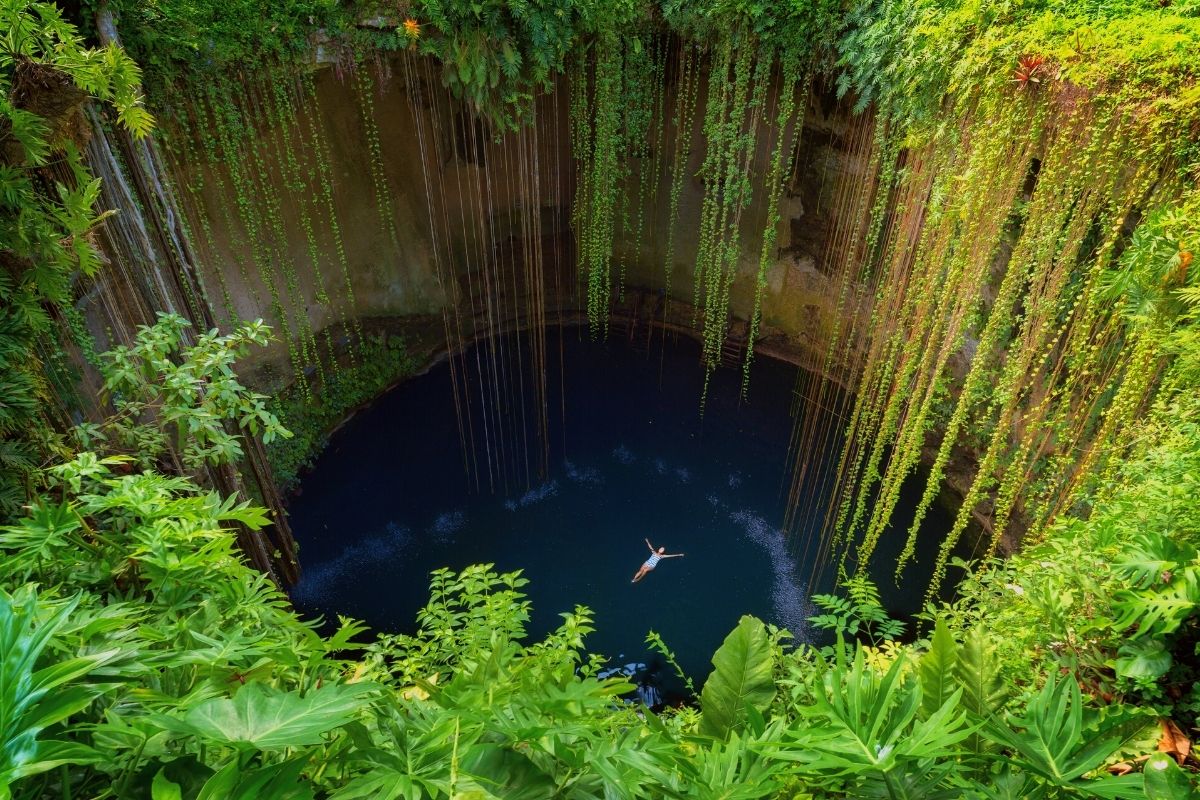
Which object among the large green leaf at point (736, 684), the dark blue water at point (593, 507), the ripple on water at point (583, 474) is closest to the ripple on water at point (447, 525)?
the dark blue water at point (593, 507)

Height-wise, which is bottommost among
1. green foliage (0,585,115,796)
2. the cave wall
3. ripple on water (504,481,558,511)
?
ripple on water (504,481,558,511)

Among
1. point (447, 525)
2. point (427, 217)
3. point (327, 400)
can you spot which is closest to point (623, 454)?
point (447, 525)

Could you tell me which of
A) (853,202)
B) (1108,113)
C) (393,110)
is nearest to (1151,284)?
(1108,113)

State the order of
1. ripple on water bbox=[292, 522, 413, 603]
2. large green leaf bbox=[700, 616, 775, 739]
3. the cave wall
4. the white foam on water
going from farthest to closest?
the cave wall < ripple on water bbox=[292, 522, 413, 603] < the white foam on water < large green leaf bbox=[700, 616, 775, 739]

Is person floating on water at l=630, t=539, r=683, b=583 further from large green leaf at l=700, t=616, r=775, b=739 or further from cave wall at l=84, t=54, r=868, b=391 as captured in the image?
large green leaf at l=700, t=616, r=775, b=739

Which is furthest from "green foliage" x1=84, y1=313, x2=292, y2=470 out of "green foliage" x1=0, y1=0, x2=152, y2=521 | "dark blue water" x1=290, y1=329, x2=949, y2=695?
"dark blue water" x1=290, y1=329, x2=949, y2=695

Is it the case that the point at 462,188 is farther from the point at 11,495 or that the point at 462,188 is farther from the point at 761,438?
the point at 11,495

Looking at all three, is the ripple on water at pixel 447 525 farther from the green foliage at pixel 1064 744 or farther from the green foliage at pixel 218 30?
the green foliage at pixel 1064 744
